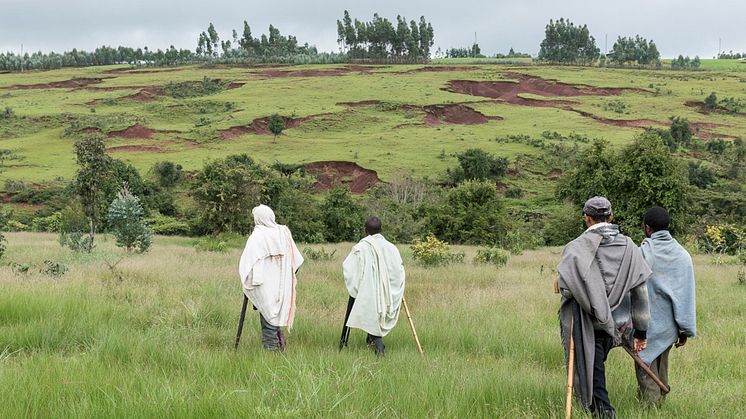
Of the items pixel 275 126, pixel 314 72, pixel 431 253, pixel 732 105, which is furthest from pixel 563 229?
pixel 314 72

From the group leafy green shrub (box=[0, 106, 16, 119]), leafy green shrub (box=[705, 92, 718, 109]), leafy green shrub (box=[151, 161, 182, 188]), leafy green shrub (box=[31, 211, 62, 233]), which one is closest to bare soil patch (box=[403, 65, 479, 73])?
leafy green shrub (box=[705, 92, 718, 109])

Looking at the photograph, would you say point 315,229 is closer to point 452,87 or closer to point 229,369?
point 229,369

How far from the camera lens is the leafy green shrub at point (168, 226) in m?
42.4

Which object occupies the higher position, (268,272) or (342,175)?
(268,272)

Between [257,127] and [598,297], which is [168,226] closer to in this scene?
[257,127]

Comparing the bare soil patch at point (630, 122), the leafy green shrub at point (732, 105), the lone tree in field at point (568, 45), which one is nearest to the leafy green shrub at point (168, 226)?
the bare soil patch at point (630, 122)

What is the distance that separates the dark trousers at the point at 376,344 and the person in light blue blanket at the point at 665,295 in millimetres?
2878

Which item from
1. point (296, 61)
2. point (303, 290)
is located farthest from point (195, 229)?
point (296, 61)

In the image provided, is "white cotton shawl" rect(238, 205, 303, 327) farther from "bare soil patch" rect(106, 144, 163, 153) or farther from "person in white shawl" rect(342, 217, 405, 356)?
"bare soil patch" rect(106, 144, 163, 153)

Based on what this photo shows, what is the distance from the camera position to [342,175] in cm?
5809

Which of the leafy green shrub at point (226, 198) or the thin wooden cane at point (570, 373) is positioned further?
the leafy green shrub at point (226, 198)

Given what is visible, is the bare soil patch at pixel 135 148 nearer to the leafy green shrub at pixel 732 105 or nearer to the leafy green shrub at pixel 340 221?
the leafy green shrub at pixel 340 221

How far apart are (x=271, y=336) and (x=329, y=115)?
74532 mm

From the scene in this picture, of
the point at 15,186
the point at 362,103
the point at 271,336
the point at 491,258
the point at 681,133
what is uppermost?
the point at 362,103
